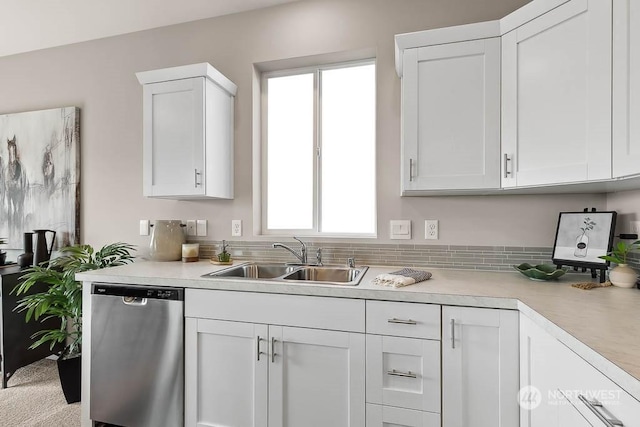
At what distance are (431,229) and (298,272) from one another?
849 millimetres

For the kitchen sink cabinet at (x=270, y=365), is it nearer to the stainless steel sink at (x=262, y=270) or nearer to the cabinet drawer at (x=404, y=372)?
the cabinet drawer at (x=404, y=372)

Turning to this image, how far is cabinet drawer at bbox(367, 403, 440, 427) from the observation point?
143 centimetres

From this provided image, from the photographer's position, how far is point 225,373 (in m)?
1.72

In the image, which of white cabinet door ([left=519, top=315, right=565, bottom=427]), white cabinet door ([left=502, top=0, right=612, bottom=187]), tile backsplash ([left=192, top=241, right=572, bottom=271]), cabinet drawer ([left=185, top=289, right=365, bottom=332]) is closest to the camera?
white cabinet door ([left=519, top=315, right=565, bottom=427])

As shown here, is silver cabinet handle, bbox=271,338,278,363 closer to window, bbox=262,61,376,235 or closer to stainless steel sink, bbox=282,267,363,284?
stainless steel sink, bbox=282,267,363,284

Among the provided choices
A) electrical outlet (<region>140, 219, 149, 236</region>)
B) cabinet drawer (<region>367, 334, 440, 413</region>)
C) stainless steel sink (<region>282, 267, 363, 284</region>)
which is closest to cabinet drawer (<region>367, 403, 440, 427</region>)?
cabinet drawer (<region>367, 334, 440, 413</region>)

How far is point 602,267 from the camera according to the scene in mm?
1580

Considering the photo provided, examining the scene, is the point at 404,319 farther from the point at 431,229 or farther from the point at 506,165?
the point at 506,165

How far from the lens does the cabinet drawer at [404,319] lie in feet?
4.72

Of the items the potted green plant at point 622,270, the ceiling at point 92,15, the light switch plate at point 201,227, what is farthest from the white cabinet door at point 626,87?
the light switch plate at point 201,227

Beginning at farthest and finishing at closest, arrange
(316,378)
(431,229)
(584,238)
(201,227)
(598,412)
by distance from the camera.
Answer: (201,227) < (431,229) < (584,238) < (316,378) < (598,412)

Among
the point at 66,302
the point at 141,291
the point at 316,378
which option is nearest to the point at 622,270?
the point at 316,378

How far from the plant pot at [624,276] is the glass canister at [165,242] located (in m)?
2.48

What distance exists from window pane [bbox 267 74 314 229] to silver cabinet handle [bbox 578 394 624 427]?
183 centimetres
